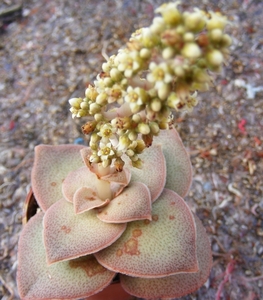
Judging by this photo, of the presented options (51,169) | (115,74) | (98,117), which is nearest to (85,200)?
(51,169)

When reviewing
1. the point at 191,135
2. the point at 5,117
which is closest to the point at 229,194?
the point at 191,135

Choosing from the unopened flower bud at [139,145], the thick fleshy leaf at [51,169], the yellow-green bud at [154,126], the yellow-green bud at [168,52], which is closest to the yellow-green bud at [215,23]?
the yellow-green bud at [168,52]

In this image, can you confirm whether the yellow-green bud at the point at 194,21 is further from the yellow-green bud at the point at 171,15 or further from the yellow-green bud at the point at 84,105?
the yellow-green bud at the point at 84,105

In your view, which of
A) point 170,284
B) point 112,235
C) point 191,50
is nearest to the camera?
point 191,50

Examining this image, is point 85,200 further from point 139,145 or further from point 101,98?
point 101,98

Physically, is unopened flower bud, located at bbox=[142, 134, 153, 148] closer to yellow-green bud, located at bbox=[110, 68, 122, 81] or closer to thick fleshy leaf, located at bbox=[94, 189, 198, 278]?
yellow-green bud, located at bbox=[110, 68, 122, 81]

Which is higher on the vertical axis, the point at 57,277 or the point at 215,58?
the point at 215,58

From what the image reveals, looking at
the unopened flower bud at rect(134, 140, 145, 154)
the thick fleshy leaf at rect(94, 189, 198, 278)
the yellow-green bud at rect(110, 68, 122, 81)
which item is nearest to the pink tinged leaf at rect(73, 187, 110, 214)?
the thick fleshy leaf at rect(94, 189, 198, 278)
